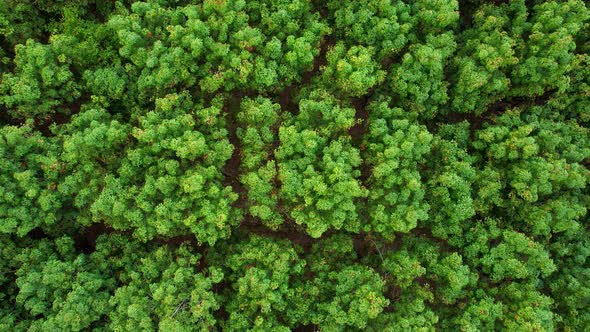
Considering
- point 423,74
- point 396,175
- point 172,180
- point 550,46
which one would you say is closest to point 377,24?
point 423,74

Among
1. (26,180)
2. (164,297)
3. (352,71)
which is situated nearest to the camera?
(164,297)

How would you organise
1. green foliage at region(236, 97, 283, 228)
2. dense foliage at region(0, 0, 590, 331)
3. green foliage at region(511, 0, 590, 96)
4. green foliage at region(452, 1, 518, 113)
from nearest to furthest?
dense foliage at region(0, 0, 590, 331)
green foliage at region(236, 97, 283, 228)
green foliage at region(511, 0, 590, 96)
green foliage at region(452, 1, 518, 113)

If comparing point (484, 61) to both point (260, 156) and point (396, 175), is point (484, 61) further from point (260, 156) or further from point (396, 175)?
point (260, 156)

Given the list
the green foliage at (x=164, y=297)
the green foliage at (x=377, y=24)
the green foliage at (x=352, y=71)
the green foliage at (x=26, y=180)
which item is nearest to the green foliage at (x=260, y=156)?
the green foliage at (x=352, y=71)

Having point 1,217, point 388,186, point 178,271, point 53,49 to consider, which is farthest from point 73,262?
point 388,186

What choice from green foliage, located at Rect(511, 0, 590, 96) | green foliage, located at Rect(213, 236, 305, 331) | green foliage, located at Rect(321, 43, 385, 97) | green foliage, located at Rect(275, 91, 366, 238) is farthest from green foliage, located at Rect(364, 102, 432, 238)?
green foliage, located at Rect(511, 0, 590, 96)

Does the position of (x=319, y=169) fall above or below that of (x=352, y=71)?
below

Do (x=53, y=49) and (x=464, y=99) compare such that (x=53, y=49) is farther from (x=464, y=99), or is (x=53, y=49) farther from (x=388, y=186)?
(x=464, y=99)

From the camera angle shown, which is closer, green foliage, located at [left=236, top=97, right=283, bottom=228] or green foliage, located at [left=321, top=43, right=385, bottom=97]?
green foliage, located at [left=236, top=97, right=283, bottom=228]

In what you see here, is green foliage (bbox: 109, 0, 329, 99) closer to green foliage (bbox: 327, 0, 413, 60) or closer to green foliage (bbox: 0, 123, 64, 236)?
green foliage (bbox: 327, 0, 413, 60)
